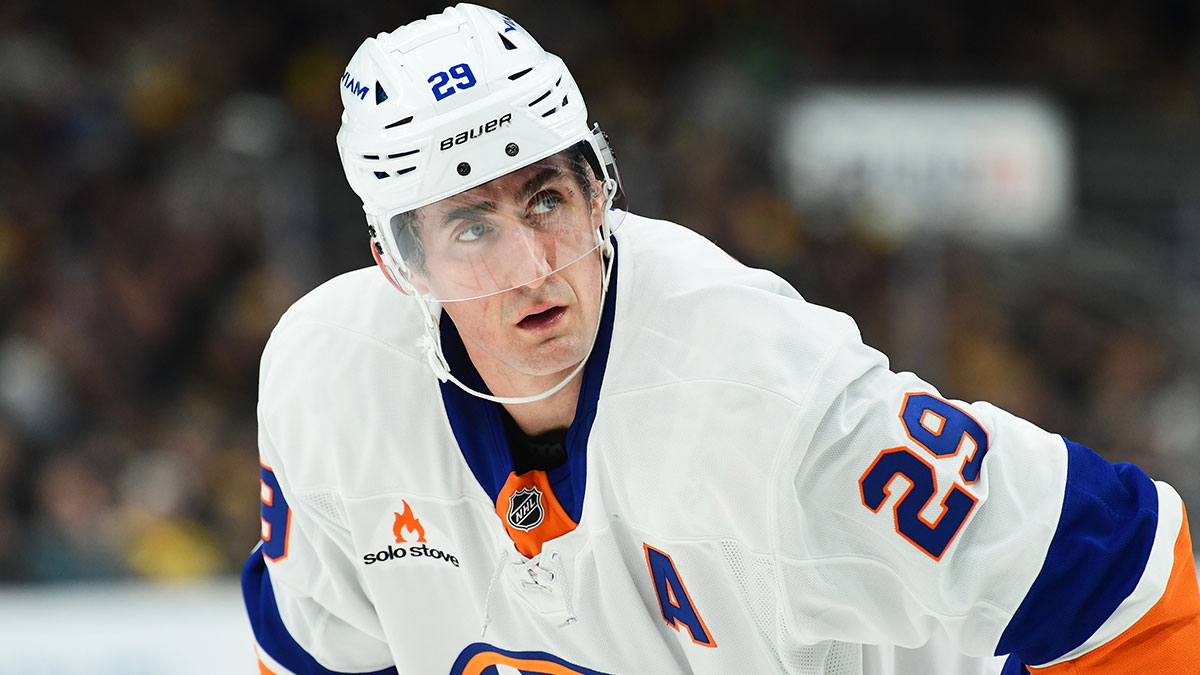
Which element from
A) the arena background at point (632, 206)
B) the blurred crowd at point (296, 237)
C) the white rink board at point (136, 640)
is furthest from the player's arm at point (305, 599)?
the blurred crowd at point (296, 237)

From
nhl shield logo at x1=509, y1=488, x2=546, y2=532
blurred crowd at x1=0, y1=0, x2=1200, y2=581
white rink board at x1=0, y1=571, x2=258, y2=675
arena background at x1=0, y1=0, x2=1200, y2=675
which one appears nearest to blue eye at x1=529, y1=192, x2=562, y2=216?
nhl shield logo at x1=509, y1=488, x2=546, y2=532

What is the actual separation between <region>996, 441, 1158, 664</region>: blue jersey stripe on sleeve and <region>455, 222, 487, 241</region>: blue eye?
78 centimetres

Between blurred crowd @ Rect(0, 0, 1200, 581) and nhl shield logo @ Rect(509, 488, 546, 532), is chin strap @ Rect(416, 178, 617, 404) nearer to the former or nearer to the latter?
nhl shield logo @ Rect(509, 488, 546, 532)

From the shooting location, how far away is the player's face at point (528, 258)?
1.63 m

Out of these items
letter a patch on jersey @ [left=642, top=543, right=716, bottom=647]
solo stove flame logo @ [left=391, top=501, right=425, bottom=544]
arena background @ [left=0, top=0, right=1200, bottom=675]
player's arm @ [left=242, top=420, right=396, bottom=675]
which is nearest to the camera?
letter a patch on jersey @ [left=642, top=543, right=716, bottom=647]

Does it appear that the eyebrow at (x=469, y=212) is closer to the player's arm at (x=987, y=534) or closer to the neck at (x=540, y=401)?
the neck at (x=540, y=401)

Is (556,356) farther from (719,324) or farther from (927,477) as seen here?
(927,477)

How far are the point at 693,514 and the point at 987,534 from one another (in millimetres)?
361

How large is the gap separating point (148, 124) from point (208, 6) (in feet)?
2.20

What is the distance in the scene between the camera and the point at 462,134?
1.59 metres

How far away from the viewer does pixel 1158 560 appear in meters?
1.51

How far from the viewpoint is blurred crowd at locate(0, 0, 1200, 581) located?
14.4ft

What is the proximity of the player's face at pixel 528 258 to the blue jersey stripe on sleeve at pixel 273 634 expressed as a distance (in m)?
0.69

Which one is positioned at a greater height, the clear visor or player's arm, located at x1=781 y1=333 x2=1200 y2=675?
the clear visor
